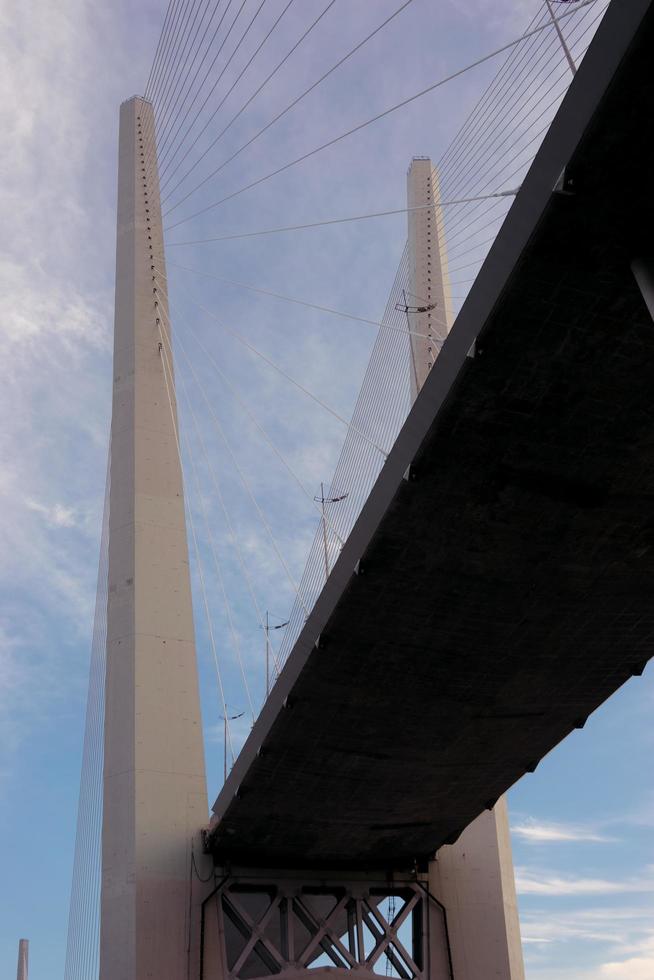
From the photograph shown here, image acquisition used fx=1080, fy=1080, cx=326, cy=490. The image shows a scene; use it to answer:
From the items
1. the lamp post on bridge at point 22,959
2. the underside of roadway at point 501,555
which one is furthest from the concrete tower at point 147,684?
the lamp post on bridge at point 22,959

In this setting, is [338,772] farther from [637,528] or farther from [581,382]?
[581,382]

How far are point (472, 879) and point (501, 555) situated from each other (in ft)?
39.0

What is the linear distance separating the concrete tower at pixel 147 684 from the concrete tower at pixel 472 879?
5770 mm

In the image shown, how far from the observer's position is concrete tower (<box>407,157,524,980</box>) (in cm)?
2241

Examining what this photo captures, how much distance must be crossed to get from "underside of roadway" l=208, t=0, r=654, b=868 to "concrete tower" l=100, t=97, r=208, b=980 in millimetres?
1138

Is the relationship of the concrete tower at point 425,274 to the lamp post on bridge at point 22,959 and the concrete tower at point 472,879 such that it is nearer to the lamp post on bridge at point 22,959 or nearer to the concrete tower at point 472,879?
the concrete tower at point 472,879

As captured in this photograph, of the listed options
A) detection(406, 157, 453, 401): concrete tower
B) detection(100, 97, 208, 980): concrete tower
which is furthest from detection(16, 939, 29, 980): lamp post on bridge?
detection(406, 157, 453, 401): concrete tower

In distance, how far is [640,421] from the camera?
11125 mm

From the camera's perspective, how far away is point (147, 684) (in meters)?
20.4

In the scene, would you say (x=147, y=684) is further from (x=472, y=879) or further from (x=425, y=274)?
(x=425, y=274)

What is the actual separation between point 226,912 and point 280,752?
5569 mm

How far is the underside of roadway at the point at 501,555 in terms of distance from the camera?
8.80 meters

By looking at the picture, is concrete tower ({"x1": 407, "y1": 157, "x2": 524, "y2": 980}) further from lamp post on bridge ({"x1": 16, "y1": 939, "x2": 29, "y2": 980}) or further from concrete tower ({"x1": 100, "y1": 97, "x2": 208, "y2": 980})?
lamp post on bridge ({"x1": 16, "y1": 939, "x2": 29, "y2": 980})

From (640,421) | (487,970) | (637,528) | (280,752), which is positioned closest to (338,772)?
(280,752)
